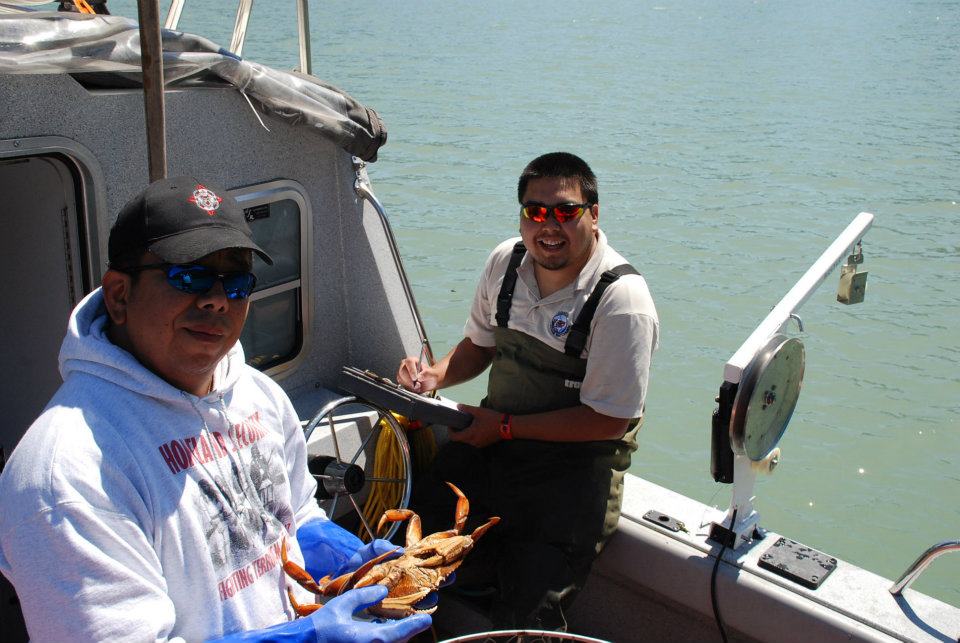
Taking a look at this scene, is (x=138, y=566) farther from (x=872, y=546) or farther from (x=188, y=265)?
(x=872, y=546)

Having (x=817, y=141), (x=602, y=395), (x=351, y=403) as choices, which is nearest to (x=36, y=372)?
(x=351, y=403)

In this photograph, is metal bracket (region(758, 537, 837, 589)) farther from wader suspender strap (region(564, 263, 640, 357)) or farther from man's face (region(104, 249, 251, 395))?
man's face (region(104, 249, 251, 395))

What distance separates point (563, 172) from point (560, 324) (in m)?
0.55

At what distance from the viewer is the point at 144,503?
1928 millimetres

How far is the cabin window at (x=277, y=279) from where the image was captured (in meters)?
3.98

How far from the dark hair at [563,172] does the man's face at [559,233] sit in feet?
0.08

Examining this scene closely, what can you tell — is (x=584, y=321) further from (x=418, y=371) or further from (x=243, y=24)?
(x=243, y=24)

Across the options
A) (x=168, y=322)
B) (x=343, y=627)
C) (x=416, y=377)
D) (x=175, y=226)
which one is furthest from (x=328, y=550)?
(x=416, y=377)

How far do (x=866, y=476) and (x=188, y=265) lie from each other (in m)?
7.75

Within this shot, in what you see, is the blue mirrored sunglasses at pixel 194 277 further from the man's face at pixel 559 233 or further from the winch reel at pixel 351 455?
the winch reel at pixel 351 455

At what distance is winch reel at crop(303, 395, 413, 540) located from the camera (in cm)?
383

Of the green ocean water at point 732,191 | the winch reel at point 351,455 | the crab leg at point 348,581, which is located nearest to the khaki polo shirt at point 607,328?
the winch reel at point 351,455

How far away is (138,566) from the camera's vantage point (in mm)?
1860

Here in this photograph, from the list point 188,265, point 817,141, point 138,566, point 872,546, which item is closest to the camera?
point 138,566
